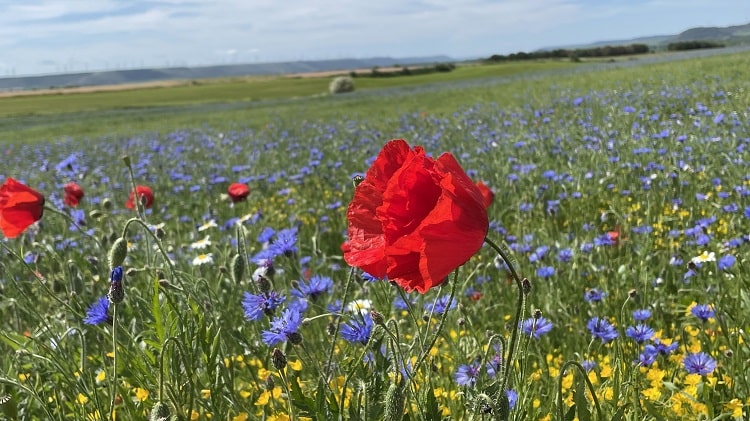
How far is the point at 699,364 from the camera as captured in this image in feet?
5.57

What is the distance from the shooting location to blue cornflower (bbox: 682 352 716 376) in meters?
1.68

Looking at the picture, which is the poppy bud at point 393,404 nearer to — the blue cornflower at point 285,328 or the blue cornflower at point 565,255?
the blue cornflower at point 285,328

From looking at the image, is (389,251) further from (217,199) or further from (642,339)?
(217,199)

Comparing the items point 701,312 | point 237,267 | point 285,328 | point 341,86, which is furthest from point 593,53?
point 285,328

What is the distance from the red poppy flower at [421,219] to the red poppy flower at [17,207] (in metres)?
1.40

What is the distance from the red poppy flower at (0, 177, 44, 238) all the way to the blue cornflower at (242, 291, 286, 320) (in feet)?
2.59

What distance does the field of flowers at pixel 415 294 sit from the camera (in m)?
1.10

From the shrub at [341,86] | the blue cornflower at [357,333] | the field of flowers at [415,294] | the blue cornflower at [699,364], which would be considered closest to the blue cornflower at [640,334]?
the field of flowers at [415,294]

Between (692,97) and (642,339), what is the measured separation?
6.97 m

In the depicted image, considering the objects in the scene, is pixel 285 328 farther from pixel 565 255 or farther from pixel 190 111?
pixel 190 111

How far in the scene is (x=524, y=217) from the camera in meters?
3.89

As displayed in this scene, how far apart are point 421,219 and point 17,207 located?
1557mm

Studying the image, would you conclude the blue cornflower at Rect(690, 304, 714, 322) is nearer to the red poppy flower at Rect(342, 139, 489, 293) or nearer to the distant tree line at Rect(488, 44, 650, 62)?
the red poppy flower at Rect(342, 139, 489, 293)

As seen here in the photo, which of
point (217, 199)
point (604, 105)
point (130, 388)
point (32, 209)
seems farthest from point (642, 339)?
point (604, 105)
